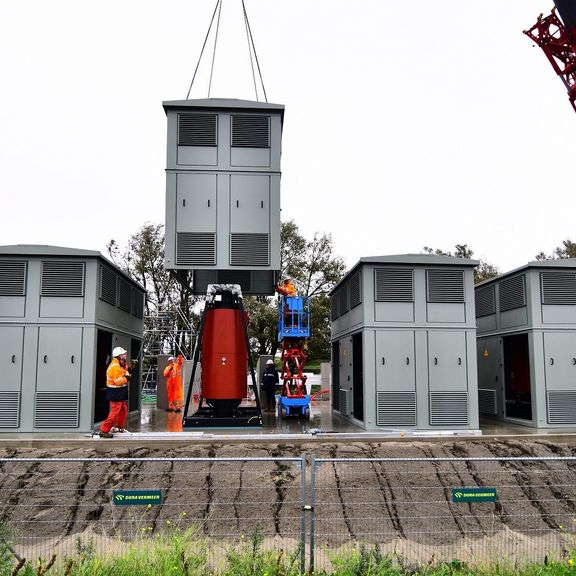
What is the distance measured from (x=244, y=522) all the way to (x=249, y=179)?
26.3 ft

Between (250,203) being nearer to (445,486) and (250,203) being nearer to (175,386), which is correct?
(175,386)

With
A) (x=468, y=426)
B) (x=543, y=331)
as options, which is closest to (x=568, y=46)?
(x=543, y=331)

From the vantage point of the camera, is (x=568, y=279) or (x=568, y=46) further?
(x=568, y=46)

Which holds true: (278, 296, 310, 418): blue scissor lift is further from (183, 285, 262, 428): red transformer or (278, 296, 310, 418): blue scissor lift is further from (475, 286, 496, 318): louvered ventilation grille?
(475, 286, 496, 318): louvered ventilation grille

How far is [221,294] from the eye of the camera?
13.8 metres

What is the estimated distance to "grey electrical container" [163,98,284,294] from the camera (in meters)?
13.3

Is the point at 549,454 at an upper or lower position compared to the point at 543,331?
lower

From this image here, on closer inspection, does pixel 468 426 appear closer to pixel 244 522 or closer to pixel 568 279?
pixel 568 279

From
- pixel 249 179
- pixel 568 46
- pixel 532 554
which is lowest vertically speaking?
pixel 532 554

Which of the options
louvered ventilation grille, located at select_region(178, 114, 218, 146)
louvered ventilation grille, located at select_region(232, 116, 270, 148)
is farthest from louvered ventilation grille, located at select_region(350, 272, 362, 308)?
louvered ventilation grille, located at select_region(178, 114, 218, 146)

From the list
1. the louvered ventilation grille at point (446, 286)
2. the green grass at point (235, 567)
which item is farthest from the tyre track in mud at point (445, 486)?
the louvered ventilation grille at point (446, 286)

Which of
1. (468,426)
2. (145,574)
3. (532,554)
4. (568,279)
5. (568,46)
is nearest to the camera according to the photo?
(145,574)

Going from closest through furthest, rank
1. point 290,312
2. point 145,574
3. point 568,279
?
point 145,574
point 568,279
point 290,312

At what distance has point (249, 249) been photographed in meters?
13.4
